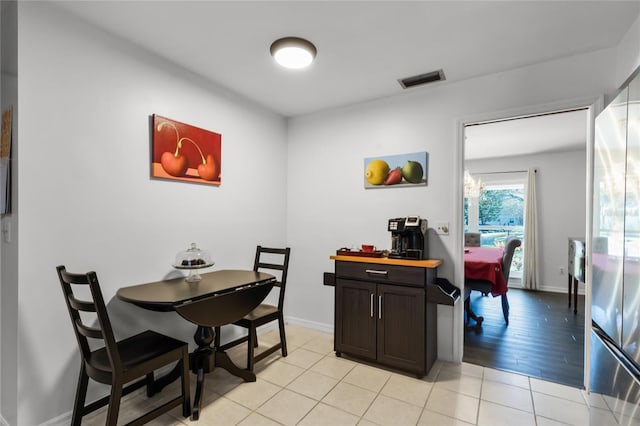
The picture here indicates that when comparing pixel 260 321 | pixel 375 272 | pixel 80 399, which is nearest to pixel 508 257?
pixel 375 272

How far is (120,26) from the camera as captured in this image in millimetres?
1987

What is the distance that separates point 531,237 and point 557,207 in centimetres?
65

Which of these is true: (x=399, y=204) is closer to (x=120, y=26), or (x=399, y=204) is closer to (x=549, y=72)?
(x=549, y=72)

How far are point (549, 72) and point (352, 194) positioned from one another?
72.8 inches

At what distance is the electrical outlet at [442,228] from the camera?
2.69 metres

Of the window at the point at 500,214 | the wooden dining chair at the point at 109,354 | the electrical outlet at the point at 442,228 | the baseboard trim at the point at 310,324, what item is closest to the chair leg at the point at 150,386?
the wooden dining chair at the point at 109,354

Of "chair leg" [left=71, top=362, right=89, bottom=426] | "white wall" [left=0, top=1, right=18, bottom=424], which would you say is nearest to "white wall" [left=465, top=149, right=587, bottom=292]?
"chair leg" [left=71, top=362, right=89, bottom=426]

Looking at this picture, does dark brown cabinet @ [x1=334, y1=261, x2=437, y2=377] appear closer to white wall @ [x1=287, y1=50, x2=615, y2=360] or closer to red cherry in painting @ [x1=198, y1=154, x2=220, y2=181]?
white wall @ [x1=287, y1=50, x2=615, y2=360]

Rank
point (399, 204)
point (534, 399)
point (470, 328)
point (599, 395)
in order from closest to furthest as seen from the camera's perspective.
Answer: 1. point (599, 395)
2. point (534, 399)
3. point (399, 204)
4. point (470, 328)

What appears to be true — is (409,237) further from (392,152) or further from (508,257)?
(508,257)

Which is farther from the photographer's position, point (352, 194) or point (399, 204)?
point (352, 194)

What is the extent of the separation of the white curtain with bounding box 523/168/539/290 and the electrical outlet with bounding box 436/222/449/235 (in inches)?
154

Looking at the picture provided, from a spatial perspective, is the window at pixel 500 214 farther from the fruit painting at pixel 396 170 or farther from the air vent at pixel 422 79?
the air vent at pixel 422 79

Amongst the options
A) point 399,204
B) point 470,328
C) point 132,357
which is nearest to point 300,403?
point 132,357
